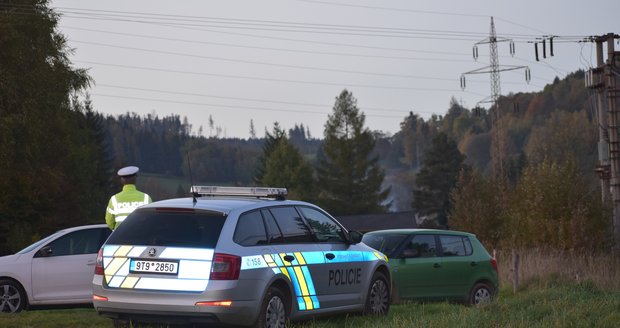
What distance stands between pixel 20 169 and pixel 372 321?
3541cm

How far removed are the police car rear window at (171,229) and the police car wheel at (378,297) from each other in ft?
10.1

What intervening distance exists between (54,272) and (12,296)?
787 millimetres

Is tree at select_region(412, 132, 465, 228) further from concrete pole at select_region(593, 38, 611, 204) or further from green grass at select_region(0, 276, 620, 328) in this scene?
green grass at select_region(0, 276, 620, 328)

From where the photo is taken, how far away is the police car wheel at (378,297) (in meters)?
13.2

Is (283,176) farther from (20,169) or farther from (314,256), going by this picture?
(314,256)

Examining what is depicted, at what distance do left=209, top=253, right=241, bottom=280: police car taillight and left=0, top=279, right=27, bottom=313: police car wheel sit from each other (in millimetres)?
6830

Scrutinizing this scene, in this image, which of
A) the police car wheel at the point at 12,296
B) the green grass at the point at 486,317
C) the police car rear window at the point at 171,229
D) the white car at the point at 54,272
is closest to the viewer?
the police car rear window at the point at 171,229

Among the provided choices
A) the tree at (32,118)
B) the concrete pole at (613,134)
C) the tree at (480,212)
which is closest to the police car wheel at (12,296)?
the tree at (32,118)

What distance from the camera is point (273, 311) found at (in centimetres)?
1114

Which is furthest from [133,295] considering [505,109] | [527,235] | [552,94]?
[505,109]

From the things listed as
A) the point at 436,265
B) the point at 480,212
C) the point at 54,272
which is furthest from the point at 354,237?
the point at 480,212

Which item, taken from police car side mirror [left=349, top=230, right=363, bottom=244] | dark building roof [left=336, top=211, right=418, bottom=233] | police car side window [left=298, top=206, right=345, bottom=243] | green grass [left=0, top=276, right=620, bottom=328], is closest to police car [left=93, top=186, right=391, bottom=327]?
police car side window [left=298, top=206, right=345, bottom=243]

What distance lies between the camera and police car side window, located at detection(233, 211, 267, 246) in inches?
428

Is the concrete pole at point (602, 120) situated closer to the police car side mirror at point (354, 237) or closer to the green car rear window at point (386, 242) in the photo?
the green car rear window at point (386, 242)
